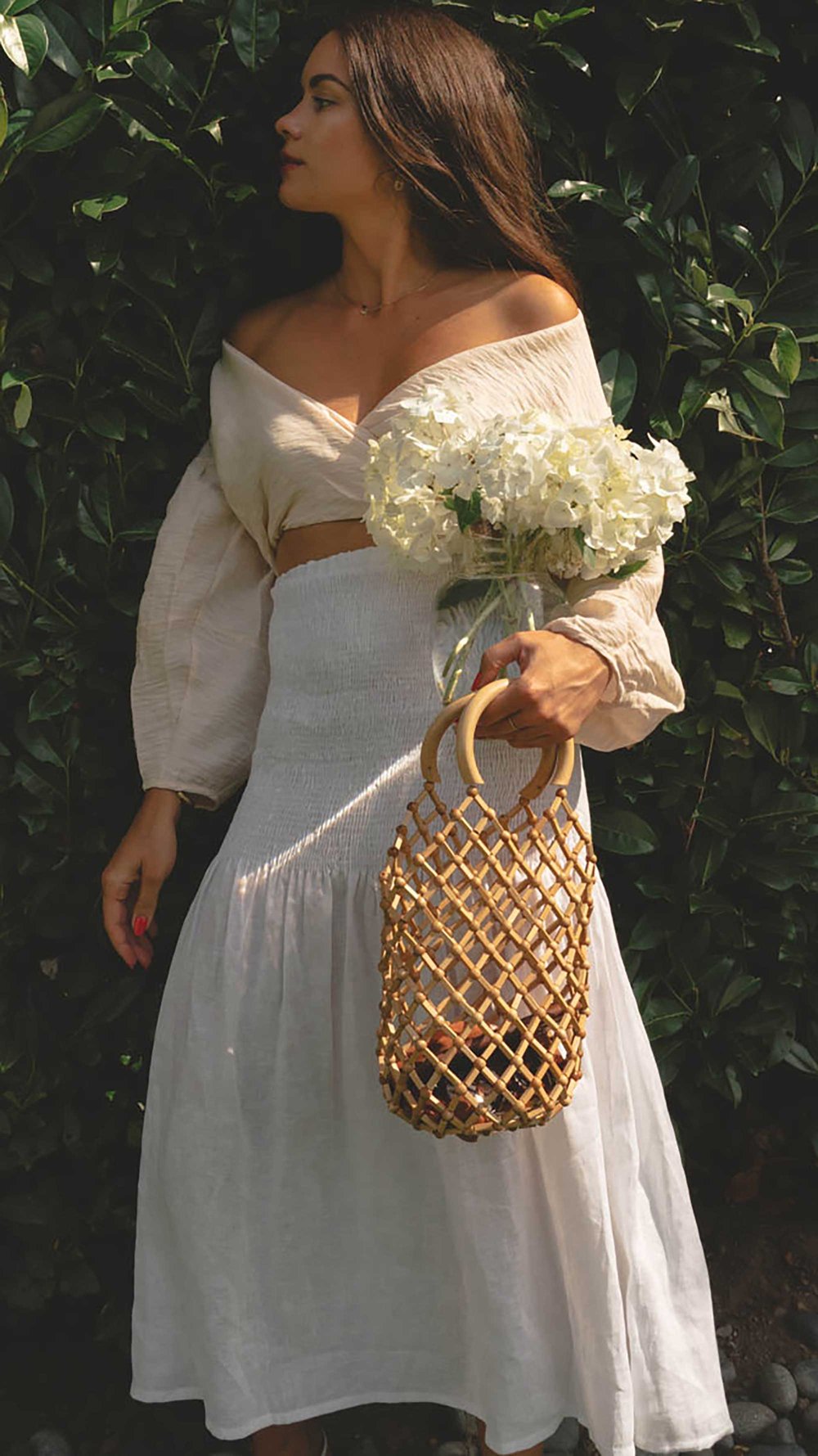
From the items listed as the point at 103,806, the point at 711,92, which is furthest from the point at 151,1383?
the point at 711,92

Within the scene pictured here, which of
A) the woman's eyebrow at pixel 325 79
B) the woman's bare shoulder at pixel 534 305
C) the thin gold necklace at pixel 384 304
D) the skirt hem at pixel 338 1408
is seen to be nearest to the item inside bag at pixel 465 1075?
the skirt hem at pixel 338 1408


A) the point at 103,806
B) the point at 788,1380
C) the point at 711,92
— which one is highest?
the point at 711,92

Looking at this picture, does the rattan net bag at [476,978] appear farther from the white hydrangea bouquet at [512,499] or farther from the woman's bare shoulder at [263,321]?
the woman's bare shoulder at [263,321]

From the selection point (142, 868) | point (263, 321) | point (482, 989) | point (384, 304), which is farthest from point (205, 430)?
point (482, 989)

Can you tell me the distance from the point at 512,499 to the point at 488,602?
19cm

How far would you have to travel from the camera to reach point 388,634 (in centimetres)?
205

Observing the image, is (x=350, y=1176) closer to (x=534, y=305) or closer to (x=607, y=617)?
(x=607, y=617)

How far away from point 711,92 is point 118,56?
3.34 feet

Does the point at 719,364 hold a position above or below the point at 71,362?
below

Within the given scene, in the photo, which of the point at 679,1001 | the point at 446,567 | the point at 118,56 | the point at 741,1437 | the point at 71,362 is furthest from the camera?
the point at 679,1001

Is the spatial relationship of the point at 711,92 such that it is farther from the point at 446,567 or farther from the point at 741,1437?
the point at 741,1437

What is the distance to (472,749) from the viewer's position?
169cm

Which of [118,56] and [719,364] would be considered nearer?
[118,56]

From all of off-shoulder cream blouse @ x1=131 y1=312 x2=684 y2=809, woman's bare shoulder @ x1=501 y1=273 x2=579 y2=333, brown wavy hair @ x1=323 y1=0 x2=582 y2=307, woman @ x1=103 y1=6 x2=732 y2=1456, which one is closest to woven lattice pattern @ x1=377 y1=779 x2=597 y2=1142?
woman @ x1=103 y1=6 x2=732 y2=1456
